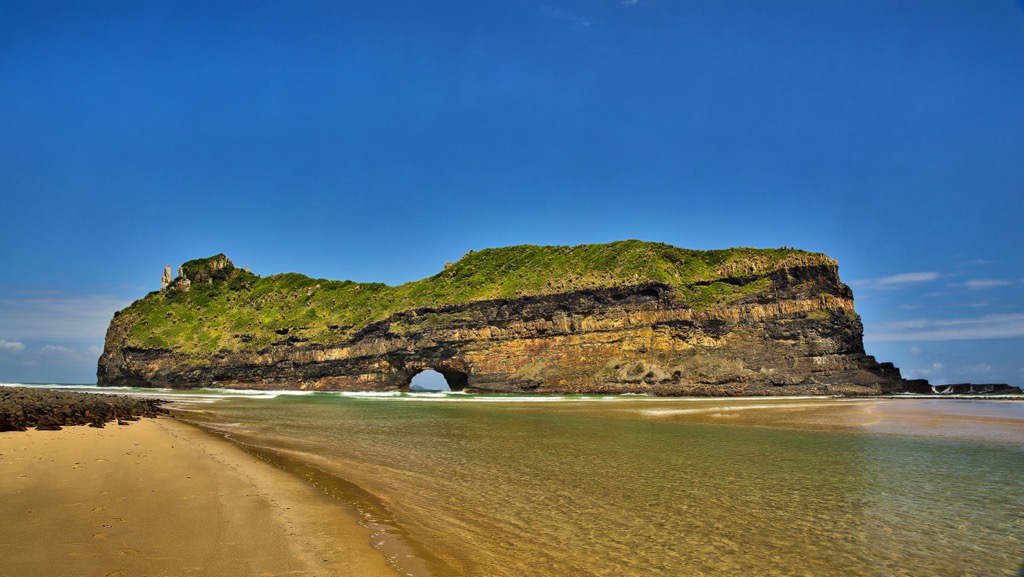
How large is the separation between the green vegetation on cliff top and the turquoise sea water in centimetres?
5007

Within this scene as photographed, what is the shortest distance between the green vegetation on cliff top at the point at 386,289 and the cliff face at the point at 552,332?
0.26 meters

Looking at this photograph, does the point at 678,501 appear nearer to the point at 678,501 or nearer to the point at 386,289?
the point at 678,501

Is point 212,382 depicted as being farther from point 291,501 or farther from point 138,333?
point 291,501

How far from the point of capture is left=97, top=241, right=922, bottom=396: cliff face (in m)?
58.0

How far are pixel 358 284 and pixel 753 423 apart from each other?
72.8m

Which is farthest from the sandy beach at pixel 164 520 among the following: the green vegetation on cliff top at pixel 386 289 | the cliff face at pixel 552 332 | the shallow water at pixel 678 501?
the green vegetation on cliff top at pixel 386 289

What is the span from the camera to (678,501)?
8.09 m

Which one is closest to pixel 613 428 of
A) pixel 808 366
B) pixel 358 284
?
pixel 808 366

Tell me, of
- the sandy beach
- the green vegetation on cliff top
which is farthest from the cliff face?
the sandy beach

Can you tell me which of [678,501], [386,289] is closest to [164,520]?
[678,501]

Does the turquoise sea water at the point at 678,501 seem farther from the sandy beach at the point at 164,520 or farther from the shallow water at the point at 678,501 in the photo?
the sandy beach at the point at 164,520

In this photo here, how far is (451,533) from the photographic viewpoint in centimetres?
639

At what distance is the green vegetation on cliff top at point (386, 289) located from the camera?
216 ft

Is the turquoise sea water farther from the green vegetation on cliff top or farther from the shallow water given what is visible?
the green vegetation on cliff top
